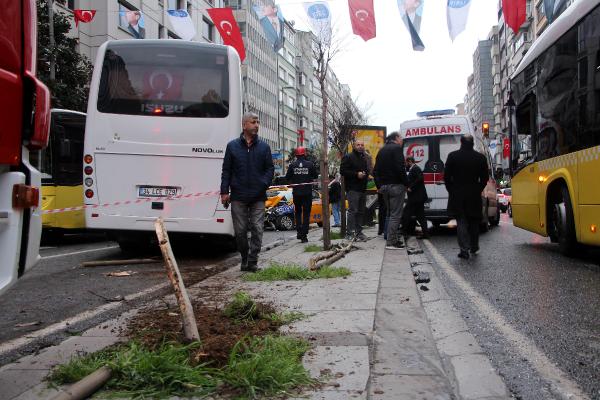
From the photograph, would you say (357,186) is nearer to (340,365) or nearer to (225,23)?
(340,365)

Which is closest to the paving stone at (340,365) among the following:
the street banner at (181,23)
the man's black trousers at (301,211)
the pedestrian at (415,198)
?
the man's black trousers at (301,211)

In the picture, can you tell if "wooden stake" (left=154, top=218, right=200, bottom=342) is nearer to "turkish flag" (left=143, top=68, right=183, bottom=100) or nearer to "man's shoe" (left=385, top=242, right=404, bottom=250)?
"turkish flag" (left=143, top=68, right=183, bottom=100)

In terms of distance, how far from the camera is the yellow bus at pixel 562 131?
23.1 feet

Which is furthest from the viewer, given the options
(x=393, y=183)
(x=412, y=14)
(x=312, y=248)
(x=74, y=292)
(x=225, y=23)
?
(x=225, y=23)

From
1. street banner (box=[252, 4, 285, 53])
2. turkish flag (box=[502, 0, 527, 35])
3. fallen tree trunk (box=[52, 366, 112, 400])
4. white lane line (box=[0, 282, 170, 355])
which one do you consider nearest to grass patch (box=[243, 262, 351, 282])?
white lane line (box=[0, 282, 170, 355])

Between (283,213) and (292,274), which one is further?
(283,213)

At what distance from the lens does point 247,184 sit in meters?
6.83

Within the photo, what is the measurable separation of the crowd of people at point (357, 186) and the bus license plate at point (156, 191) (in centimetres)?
105

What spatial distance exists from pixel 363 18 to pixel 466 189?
21.7 ft

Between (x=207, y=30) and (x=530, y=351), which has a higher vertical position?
(x=207, y=30)

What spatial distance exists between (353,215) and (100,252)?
4.73 metres

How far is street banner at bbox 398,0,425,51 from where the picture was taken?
12898mm

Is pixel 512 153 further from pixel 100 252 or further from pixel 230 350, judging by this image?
pixel 230 350

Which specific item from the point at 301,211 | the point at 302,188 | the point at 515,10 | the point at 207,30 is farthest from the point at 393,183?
the point at 207,30
